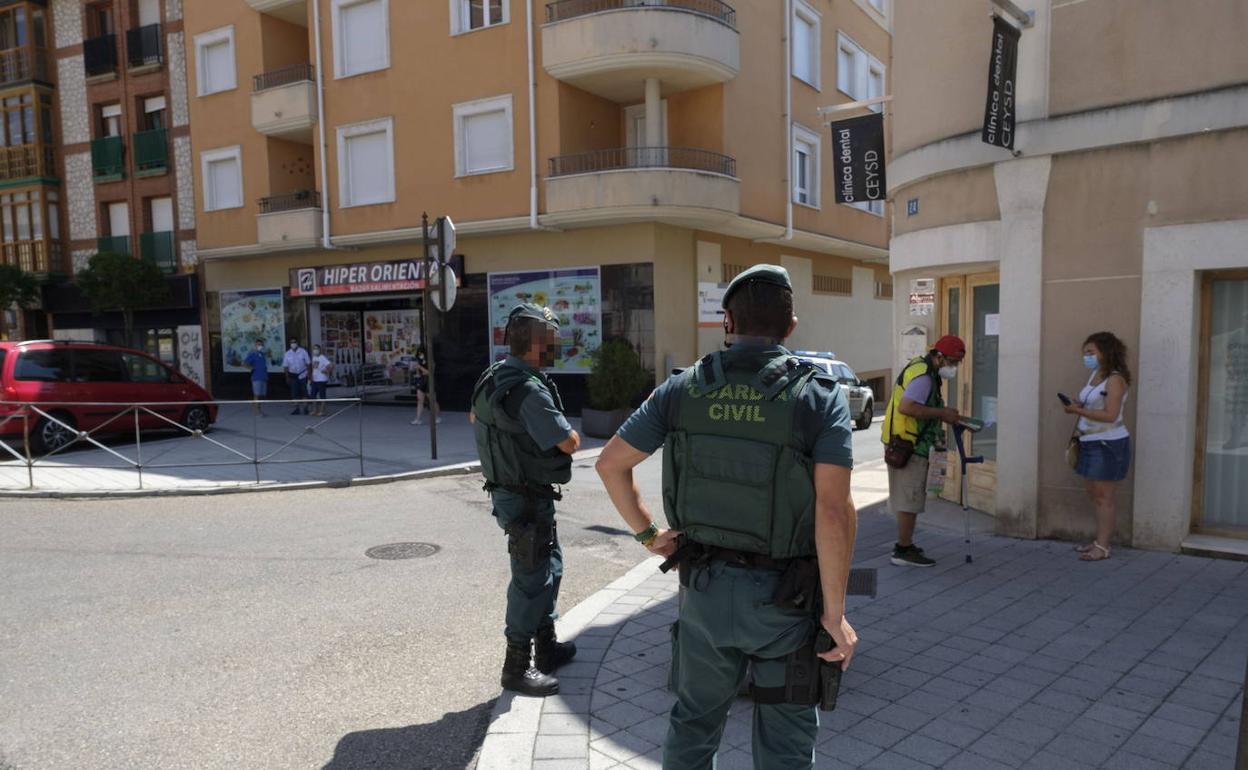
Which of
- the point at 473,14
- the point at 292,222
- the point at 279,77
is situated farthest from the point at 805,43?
the point at 292,222

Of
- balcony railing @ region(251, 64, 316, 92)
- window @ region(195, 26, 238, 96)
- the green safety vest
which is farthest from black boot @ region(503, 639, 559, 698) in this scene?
window @ region(195, 26, 238, 96)

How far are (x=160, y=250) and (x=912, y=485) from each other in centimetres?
2534

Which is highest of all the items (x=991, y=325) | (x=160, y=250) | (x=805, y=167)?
(x=805, y=167)

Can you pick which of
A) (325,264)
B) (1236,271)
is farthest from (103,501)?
(325,264)

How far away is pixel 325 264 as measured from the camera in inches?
837

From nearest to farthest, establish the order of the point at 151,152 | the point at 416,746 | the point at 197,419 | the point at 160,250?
1. the point at 416,746
2. the point at 197,419
3. the point at 151,152
4. the point at 160,250

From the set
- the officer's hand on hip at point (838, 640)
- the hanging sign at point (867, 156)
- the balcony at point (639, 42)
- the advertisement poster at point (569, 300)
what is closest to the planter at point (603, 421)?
the advertisement poster at point (569, 300)

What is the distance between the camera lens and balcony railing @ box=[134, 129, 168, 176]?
24.3 metres

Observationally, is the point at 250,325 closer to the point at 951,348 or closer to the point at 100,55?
the point at 100,55

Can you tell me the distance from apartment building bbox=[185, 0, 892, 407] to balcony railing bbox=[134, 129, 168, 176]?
2529 mm

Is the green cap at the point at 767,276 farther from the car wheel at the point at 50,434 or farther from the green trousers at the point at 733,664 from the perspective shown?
the car wheel at the point at 50,434

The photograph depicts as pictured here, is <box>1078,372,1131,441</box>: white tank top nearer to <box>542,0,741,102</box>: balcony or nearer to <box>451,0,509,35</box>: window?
<box>542,0,741,102</box>: balcony

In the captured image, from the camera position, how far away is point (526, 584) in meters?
4.00

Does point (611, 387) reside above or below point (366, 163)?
below
